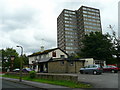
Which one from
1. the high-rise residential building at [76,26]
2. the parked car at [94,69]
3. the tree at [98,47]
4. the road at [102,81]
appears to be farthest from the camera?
the high-rise residential building at [76,26]

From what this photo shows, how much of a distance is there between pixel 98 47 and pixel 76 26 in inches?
2870

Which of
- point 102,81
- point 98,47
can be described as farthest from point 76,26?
point 102,81

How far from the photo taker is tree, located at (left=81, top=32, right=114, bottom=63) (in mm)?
40344

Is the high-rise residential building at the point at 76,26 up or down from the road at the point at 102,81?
up

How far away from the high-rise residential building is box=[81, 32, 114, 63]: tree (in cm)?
5942

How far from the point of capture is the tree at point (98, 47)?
40.3m

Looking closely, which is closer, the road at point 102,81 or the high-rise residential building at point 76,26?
the road at point 102,81

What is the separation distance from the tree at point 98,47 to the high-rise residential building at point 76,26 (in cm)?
5942

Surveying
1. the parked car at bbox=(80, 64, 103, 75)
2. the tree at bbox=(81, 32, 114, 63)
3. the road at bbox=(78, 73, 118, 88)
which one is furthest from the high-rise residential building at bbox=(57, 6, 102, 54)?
the road at bbox=(78, 73, 118, 88)

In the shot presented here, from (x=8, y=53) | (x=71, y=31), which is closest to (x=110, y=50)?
(x=8, y=53)

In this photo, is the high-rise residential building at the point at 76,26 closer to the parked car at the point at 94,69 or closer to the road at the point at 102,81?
the parked car at the point at 94,69

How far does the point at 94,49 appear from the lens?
42.6m

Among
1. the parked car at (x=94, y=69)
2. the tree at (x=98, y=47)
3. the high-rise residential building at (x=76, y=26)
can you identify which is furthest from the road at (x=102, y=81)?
the high-rise residential building at (x=76, y=26)

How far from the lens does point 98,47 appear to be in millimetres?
42219
